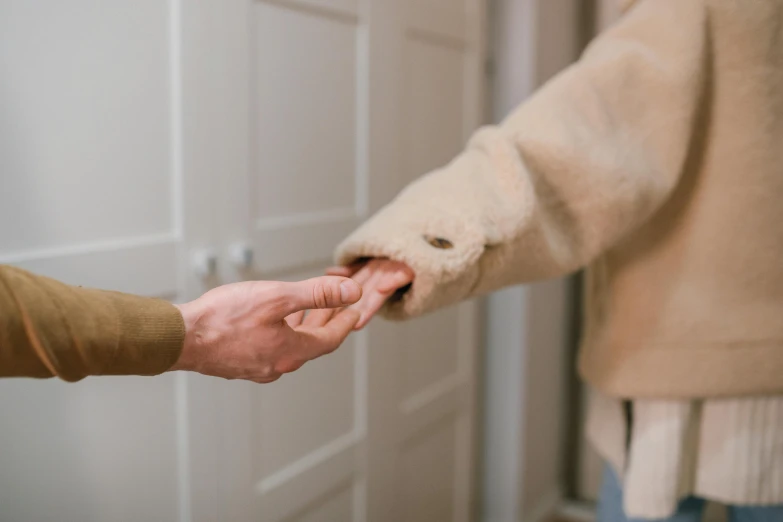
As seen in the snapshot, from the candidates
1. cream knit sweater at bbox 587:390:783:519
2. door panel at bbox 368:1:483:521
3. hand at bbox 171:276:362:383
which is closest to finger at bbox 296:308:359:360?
hand at bbox 171:276:362:383

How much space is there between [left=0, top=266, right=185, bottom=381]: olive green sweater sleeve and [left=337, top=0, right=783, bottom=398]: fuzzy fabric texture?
28 cm

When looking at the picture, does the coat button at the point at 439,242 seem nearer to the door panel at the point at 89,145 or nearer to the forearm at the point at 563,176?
the forearm at the point at 563,176

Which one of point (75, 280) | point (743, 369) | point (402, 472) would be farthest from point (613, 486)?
point (75, 280)

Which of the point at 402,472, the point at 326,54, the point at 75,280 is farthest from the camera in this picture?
the point at 402,472

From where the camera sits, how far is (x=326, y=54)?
1150 millimetres

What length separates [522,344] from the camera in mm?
1761

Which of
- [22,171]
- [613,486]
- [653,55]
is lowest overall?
[613,486]

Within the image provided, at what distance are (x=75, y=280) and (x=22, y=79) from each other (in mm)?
225

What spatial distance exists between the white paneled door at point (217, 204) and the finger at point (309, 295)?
0.34 meters

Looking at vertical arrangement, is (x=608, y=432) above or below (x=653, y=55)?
below

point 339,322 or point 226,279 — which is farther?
point 226,279

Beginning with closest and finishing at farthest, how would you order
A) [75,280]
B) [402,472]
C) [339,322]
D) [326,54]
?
[339,322] → [75,280] → [326,54] → [402,472]

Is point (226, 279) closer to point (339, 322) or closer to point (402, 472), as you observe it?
point (339, 322)

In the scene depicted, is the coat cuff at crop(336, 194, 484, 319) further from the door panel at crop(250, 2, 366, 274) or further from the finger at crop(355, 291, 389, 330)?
the door panel at crop(250, 2, 366, 274)
